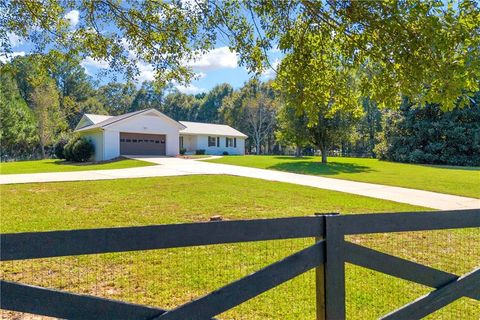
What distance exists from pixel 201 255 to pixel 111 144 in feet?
92.5

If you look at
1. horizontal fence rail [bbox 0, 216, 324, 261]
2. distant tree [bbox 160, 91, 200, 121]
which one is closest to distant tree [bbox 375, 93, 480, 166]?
horizontal fence rail [bbox 0, 216, 324, 261]

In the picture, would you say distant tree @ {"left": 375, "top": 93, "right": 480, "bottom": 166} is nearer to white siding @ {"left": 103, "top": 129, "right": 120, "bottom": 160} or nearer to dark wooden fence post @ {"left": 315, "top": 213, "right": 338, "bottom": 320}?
white siding @ {"left": 103, "top": 129, "right": 120, "bottom": 160}

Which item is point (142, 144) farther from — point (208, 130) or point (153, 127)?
point (208, 130)

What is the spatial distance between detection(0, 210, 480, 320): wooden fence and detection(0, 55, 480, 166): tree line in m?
2.65

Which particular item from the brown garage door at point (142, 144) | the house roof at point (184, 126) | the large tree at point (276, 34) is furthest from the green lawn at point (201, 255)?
the house roof at point (184, 126)

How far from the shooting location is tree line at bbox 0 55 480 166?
698 centimetres

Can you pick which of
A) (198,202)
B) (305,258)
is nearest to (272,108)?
(198,202)

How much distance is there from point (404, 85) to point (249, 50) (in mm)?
2204

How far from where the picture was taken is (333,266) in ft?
7.88

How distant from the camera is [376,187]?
48.3ft

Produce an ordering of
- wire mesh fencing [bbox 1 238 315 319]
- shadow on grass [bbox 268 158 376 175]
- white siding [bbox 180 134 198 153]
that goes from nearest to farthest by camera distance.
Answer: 1. wire mesh fencing [bbox 1 238 315 319]
2. shadow on grass [bbox 268 158 376 175]
3. white siding [bbox 180 134 198 153]

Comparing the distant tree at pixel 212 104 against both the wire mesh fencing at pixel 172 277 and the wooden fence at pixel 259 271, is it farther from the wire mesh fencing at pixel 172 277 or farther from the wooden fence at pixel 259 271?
the wooden fence at pixel 259 271

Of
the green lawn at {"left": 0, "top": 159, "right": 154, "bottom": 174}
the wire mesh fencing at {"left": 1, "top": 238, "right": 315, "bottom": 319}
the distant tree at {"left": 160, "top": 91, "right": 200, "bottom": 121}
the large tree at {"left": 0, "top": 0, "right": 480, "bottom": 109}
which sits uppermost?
the distant tree at {"left": 160, "top": 91, "right": 200, "bottom": 121}

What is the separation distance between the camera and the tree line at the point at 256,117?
6.98m
